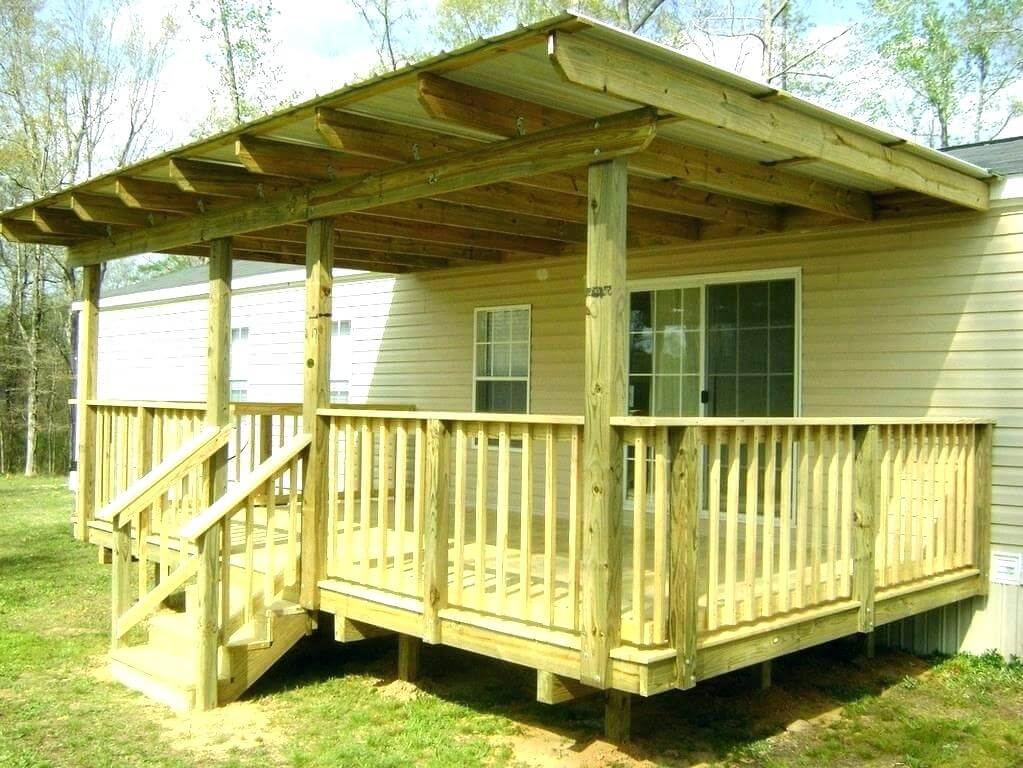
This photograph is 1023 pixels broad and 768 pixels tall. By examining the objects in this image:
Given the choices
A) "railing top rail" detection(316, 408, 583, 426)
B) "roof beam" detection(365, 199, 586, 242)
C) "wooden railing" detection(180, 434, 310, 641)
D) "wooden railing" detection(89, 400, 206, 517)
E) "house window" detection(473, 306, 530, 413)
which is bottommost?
"wooden railing" detection(180, 434, 310, 641)

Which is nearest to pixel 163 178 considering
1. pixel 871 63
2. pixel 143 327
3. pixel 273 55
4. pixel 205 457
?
pixel 205 457

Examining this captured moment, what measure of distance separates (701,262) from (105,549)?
5.36 meters

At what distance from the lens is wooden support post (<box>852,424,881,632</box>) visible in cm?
507

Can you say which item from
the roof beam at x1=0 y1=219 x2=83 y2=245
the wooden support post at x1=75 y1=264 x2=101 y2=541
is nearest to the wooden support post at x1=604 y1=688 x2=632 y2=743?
the wooden support post at x1=75 y1=264 x2=101 y2=541

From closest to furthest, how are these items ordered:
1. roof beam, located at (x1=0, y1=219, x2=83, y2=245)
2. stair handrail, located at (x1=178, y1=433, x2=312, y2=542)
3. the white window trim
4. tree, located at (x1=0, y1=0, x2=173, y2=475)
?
stair handrail, located at (x1=178, y1=433, x2=312, y2=542)
the white window trim
roof beam, located at (x1=0, y1=219, x2=83, y2=245)
tree, located at (x1=0, y1=0, x2=173, y2=475)

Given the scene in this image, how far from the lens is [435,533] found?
4.71 metres

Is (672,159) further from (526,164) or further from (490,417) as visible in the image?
(490,417)

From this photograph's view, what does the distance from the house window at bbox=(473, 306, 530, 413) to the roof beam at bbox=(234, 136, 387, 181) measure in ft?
11.0

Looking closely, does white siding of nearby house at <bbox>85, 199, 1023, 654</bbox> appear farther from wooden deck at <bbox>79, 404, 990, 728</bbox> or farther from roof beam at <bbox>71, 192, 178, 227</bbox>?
roof beam at <bbox>71, 192, 178, 227</bbox>

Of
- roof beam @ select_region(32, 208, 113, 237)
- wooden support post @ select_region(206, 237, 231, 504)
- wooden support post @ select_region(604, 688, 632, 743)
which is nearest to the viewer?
wooden support post @ select_region(604, 688, 632, 743)

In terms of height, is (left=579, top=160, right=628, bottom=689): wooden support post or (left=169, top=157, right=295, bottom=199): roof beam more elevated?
(left=169, top=157, right=295, bottom=199): roof beam

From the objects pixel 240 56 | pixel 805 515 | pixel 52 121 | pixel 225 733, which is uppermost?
pixel 240 56

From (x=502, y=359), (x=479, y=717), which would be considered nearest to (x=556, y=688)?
(x=479, y=717)

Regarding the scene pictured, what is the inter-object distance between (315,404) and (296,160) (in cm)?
141
